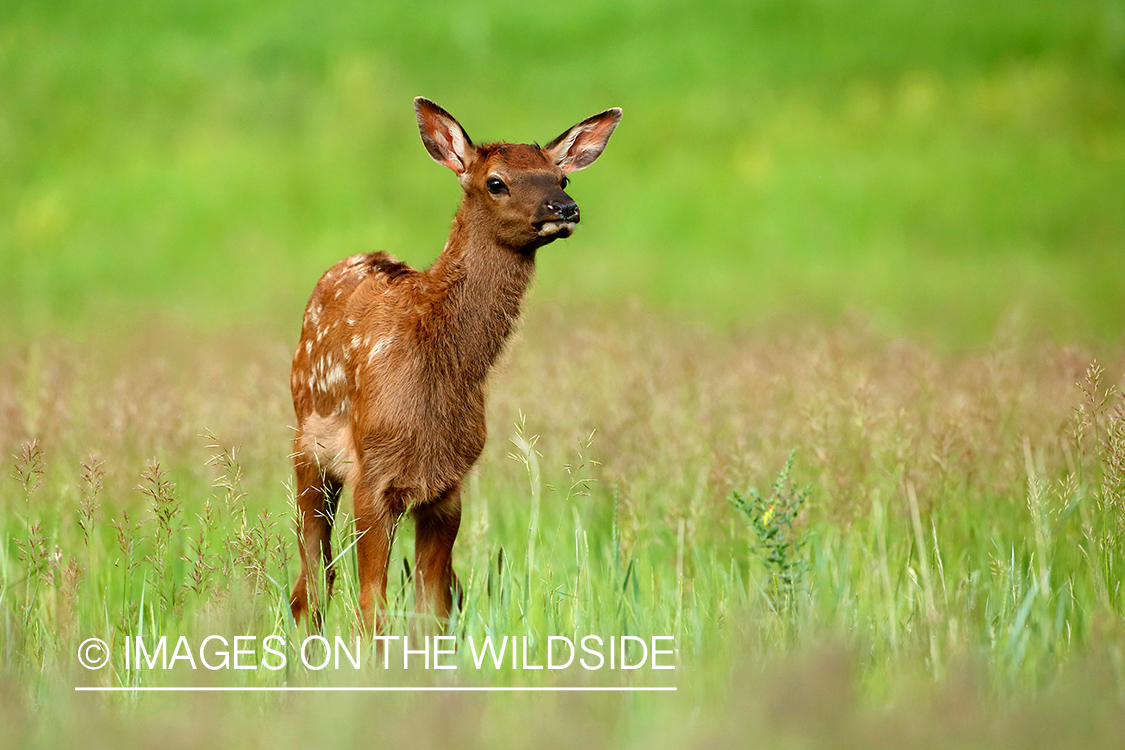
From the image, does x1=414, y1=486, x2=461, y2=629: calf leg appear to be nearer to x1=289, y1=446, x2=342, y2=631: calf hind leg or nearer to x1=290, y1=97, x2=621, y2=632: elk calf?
x1=290, y1=97, x2=621, y2=632: elk calf

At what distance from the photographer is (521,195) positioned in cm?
443

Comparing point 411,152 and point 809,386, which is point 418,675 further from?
point 411,152

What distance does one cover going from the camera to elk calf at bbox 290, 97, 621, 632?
4281 mm

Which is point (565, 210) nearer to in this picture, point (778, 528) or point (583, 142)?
point (583, 142)

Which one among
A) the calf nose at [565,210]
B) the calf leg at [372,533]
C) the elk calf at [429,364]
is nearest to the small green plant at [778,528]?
the elk calf at [429,364]

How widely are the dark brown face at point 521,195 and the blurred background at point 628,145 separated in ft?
20.1

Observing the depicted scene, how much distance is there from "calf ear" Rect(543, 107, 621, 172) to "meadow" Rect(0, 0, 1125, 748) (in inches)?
31.3

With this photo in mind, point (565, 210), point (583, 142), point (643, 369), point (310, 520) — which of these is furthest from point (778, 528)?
point (643, 369)

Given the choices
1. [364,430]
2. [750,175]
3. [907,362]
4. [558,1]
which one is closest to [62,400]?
[364,430]

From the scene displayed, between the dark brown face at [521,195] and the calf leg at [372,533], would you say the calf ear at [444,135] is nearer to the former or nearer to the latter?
the dark brown face at [521,195]

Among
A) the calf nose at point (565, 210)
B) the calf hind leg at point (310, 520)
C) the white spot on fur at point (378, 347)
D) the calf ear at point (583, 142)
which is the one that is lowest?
the calf hind leg at point (310, 520)

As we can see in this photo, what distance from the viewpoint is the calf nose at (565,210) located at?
4.27m

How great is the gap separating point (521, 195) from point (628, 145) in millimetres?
9169

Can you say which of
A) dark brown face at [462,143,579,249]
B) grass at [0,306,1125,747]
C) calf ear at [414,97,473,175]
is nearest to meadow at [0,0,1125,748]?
grass at [0,306,1125,747]
